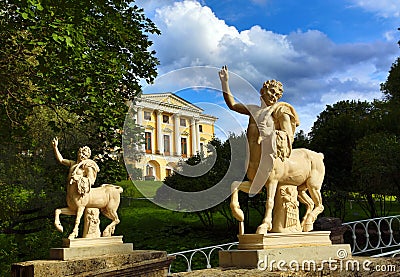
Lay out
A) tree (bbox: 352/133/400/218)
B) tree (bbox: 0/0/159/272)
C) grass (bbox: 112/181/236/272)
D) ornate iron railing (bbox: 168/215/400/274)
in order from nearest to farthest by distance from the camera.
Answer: ornate iron railing (bbox: 168/215/400/274) → tree (bbox: 0/0/159/272) → tree (bbox: 352/133/400/218) → grass (bbox: 112/181/236/272)

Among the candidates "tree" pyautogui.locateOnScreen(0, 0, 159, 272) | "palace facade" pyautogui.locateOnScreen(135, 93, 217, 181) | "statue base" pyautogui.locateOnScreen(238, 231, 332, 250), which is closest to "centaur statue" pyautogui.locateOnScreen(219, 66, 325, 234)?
"statue base" pyautogui.locateOnScreen(238, 231, 332, 250)

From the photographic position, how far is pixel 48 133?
574 inches

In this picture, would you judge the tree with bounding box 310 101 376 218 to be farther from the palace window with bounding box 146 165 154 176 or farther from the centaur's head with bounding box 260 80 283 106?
the centaur's head with bounding box 260 80 283 106

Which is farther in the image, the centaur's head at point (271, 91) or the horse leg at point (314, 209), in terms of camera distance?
the horse leg at point (314, 209)

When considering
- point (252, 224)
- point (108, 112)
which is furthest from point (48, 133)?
point (252, 224)

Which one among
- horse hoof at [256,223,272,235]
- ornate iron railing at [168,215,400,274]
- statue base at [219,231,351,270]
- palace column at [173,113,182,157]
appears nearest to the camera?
statue base at [219,231,351,270]

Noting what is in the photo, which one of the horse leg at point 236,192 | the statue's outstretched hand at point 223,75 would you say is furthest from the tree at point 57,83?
the horse leg at point 236,192

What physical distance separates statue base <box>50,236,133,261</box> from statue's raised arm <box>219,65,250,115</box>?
4.20 meters

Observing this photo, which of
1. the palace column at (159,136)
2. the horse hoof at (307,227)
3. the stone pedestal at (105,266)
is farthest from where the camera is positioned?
the stone pedestal at (105,266)

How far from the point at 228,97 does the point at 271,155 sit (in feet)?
2.31

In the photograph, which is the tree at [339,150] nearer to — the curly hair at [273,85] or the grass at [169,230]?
the grass at [169,230]

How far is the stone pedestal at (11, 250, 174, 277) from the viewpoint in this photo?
652 cm

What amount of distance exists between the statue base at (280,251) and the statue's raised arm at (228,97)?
1199 mm

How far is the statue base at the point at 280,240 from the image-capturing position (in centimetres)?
415
